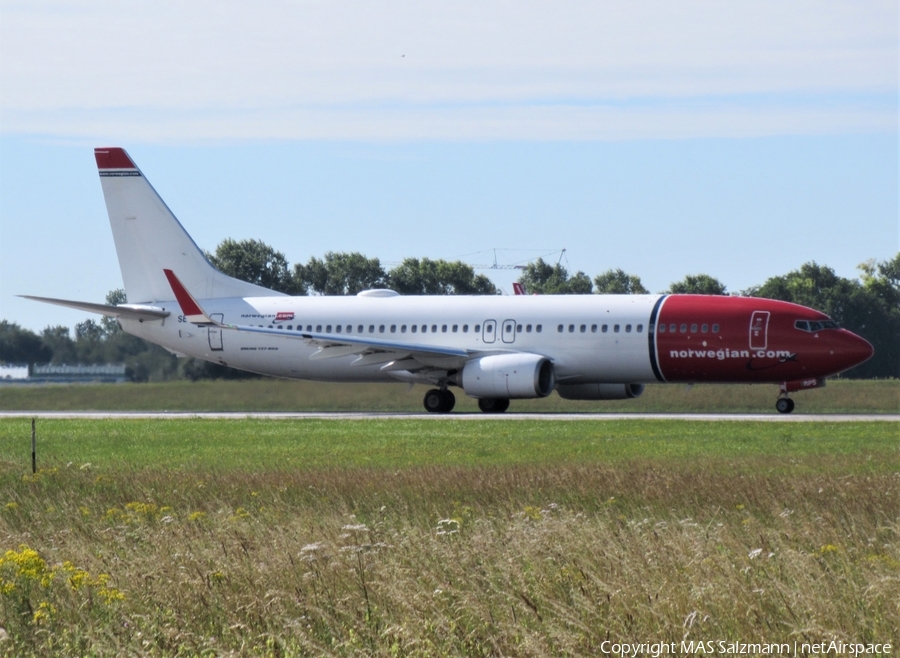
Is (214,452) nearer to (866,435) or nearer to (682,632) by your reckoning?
(866,435)

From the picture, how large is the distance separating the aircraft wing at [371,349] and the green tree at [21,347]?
1228 centimetres

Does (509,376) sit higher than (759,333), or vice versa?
(759,333)

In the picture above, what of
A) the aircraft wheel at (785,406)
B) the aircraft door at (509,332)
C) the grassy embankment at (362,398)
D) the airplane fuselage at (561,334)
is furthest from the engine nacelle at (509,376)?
the aircraft wheel at (785,406)

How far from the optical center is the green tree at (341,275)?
7319cm

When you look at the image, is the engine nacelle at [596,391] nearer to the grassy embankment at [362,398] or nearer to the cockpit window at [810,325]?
the grassy embankment at [362,398]

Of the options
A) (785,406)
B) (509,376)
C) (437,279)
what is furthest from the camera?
(437,279)

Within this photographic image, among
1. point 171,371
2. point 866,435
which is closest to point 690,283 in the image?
point 171,371

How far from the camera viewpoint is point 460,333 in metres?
36.8

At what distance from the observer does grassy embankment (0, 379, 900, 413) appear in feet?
125

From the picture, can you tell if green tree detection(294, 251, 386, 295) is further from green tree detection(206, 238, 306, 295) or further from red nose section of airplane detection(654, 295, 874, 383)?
red nose section of airplane detection(654, 295, 874, 383)

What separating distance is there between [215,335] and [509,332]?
9771 mm

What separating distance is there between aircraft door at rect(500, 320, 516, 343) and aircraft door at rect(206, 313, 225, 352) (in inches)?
370

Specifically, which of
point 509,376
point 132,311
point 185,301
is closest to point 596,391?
point 509,376

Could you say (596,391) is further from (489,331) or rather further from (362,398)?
(362,398)
